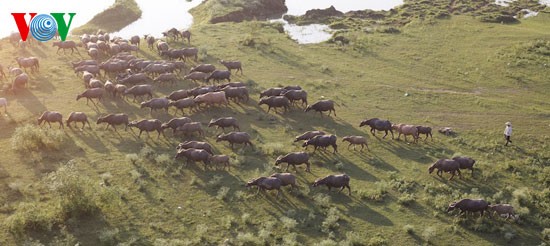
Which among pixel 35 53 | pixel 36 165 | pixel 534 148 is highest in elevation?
pixel 35 53

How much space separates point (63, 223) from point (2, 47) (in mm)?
27011

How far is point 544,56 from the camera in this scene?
129 ft

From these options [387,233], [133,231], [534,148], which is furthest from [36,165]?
[534,148]

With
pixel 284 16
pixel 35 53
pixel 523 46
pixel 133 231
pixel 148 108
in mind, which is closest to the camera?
pixel 133 231

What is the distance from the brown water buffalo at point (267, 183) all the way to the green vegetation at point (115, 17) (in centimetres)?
3762

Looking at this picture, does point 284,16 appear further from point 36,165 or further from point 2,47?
point 36,165

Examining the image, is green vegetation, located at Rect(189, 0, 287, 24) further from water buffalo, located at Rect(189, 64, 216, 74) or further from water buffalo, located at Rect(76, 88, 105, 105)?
water buffalo, located at Rect(76, 88, 105, 105)

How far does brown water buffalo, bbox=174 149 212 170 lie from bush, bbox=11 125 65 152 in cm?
603

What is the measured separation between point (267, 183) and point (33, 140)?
11.3m

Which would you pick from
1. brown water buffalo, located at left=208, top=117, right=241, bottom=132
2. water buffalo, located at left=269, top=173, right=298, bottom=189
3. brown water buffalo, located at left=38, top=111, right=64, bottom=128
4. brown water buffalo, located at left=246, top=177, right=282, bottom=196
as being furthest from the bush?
water buffalo, located at left=269, top=173, right=298, bottom=189

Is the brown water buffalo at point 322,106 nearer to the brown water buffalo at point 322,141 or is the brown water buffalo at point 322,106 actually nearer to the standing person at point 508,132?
the brown water buffalo at point 322,141

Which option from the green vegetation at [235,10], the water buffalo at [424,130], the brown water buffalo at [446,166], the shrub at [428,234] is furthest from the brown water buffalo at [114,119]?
the green vegetation at [235,10]

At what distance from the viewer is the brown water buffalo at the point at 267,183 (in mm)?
20250

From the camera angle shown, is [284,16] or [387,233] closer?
[387,233]
